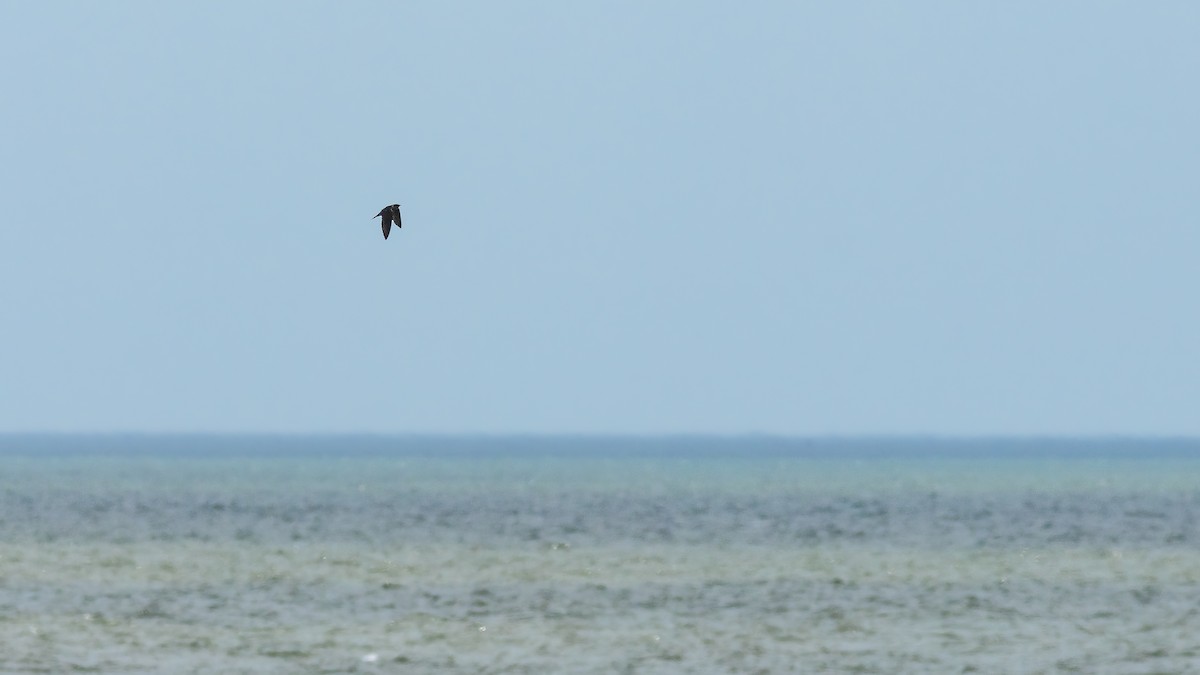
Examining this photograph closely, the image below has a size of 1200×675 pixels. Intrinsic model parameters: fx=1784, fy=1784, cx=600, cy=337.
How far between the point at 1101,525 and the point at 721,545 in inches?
744

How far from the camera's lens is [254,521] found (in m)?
71.2

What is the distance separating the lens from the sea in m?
33.2

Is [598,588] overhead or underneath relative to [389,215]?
underneath

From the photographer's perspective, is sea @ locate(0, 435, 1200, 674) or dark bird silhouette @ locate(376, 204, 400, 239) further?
sea @ locate(0, 435, 1200, 674)

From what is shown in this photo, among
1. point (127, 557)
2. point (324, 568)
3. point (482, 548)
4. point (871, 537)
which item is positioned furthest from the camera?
point (871, 537)

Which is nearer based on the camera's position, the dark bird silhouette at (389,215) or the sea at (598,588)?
the dark bird silhouette at (389,215)

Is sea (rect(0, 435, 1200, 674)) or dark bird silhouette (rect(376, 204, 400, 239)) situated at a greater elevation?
dark bird silhouette (rect(376, 204, 400, 239))

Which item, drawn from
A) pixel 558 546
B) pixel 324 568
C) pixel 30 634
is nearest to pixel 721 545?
pixel 558 546

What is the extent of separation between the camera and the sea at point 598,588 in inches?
1309

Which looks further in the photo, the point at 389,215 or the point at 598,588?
the point at 598,588

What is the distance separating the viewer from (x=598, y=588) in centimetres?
4391

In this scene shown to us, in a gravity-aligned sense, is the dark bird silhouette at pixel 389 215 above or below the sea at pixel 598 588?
above

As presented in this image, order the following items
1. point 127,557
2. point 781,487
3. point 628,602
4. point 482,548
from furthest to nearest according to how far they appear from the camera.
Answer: point 781,487 → point 482,548 → point 127,557 → point 628,602

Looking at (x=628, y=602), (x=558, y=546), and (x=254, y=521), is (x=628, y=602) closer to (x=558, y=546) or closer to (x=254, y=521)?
(x=558, y=546)
